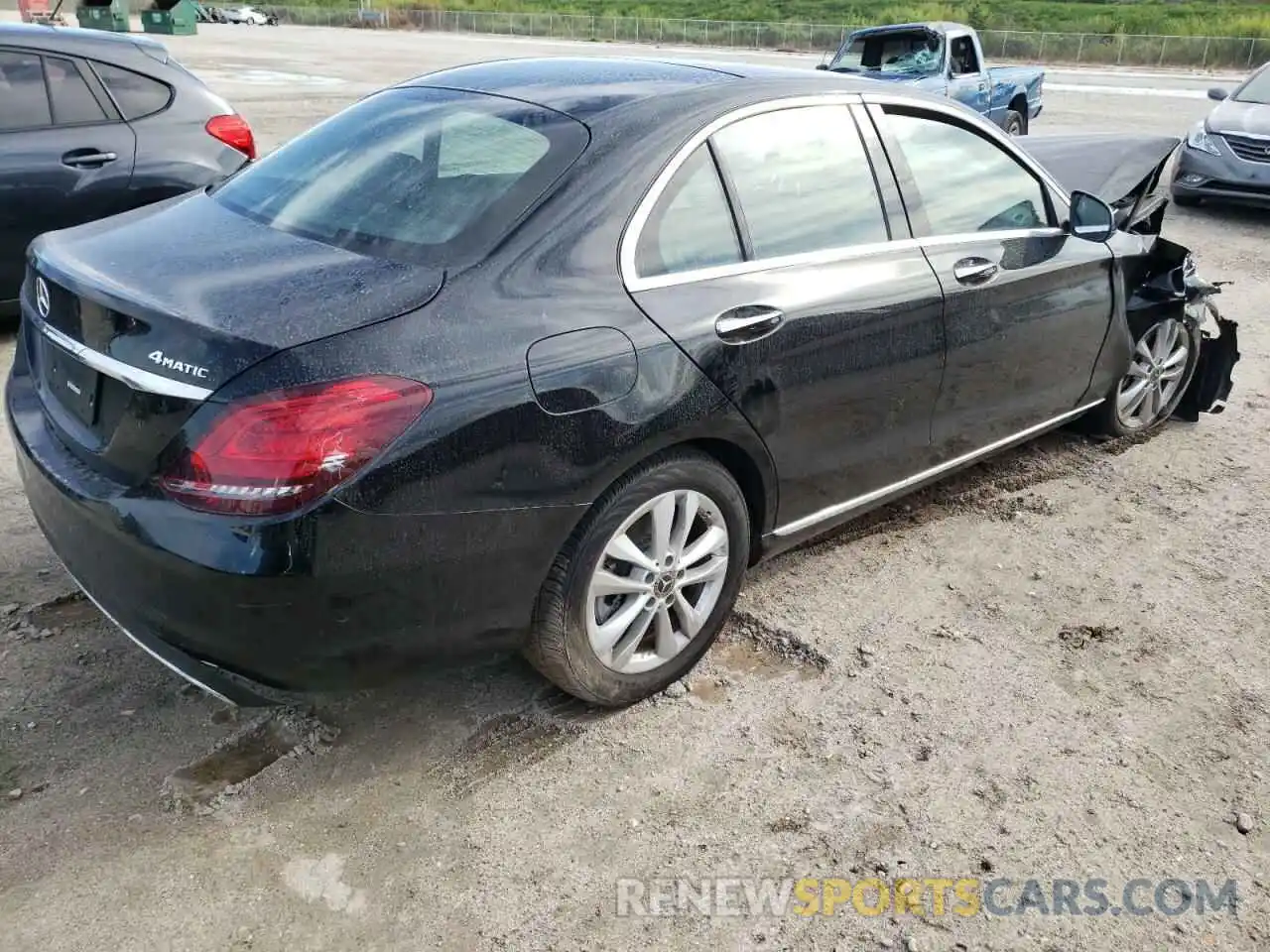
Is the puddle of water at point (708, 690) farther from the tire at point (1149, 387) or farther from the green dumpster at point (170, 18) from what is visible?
the green dumpster at point (170, 18)

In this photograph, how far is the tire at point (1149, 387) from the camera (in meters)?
4.86

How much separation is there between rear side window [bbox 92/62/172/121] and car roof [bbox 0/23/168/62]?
0.12 meters

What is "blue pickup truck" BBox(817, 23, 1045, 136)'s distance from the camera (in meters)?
12.4

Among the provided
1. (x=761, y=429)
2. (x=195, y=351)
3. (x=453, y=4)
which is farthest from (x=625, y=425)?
(x=453, y=4)

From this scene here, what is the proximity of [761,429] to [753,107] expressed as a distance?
0.95 meters

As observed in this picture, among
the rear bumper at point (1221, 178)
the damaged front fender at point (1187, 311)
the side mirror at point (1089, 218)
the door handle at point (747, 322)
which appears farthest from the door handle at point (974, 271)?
the rear bumper at point (1221, 178)

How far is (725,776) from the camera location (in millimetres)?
2803

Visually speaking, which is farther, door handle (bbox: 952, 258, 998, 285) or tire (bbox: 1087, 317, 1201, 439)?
tire (bbox: 1087, 317, 1201, 439)

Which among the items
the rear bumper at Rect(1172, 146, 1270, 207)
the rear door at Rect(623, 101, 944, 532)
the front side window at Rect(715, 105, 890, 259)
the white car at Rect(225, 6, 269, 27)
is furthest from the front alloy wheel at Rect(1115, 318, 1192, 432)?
the white car at Rect(225, 6, 269, 27)

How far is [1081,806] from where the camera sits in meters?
2.73

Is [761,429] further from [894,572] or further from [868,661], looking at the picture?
[894,572]

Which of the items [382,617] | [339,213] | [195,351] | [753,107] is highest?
[753,107]

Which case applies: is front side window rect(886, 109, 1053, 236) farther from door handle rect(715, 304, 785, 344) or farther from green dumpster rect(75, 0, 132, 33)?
green dumpster rect(75, 0, 132, 33)

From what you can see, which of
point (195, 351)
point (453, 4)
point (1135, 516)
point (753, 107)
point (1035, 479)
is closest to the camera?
point (195, 351)
